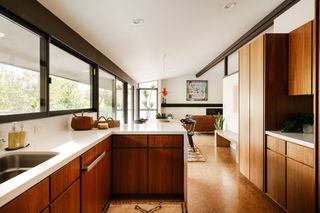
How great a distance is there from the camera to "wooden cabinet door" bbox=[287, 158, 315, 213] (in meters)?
1.87

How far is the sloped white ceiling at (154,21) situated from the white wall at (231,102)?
1.16m

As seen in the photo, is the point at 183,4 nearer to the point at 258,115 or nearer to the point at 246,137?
the point at 258,115

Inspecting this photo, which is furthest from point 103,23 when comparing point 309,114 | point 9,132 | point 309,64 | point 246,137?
point 309,114

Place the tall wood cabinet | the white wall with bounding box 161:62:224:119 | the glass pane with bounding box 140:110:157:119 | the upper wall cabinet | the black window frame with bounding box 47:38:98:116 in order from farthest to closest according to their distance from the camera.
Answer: the white wall with bounding box 161:62:224:119 < the glass pane with bounding box 140:110:157:119 < the tall wood cabinet < the black window frame with bounding box 47:38:98:116 < the upper wall cabinet

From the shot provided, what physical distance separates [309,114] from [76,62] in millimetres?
3263

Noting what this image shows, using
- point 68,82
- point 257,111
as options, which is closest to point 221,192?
point 257,111

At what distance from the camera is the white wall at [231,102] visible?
17.3 feet

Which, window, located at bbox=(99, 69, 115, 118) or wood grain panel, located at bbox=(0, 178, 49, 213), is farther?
window, located at bbox=(99, 69, 115, 118)

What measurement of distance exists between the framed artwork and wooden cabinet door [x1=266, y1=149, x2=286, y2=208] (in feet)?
28.2

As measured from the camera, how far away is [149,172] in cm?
258

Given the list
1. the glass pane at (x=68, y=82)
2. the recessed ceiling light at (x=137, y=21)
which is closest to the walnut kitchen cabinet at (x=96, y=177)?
the glass pane at (x=68, y=82)

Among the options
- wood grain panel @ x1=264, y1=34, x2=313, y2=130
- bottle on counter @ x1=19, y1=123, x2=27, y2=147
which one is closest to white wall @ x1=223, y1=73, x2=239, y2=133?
wood grain panel @ x1=264, y1=34, x2=313, y2=130

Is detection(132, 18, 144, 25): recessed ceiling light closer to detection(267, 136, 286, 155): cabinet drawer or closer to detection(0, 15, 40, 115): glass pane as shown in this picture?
detection(0, 15, 40, 115): glass pane

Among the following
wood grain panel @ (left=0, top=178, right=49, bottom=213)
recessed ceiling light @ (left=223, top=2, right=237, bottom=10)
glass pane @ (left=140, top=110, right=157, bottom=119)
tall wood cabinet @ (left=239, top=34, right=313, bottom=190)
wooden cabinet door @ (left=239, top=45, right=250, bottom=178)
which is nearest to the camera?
wood grain panel @ (left=0, top=178, right=49, bottom=213)
